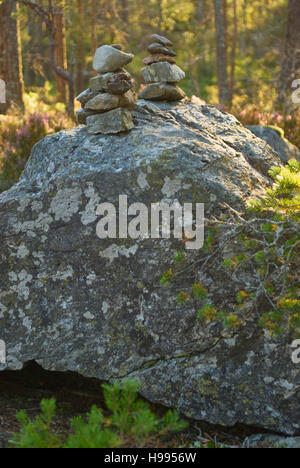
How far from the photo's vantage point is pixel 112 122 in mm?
4090

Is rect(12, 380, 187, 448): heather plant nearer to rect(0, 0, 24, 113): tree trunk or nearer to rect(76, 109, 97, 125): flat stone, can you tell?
rect(76, 109, 97, 125): flat stone

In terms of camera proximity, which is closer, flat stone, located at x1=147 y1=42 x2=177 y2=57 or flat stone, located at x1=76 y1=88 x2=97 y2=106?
flat stone, located at x1=76 y1=88 x2=97 y2=106

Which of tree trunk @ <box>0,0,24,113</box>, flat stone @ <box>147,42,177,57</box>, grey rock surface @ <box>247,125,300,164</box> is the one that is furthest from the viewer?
tree trunk @ <box>0,0,24,113</box>

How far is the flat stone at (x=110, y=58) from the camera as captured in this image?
161 inches

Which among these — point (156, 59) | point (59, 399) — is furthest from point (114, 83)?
point (59, 399)

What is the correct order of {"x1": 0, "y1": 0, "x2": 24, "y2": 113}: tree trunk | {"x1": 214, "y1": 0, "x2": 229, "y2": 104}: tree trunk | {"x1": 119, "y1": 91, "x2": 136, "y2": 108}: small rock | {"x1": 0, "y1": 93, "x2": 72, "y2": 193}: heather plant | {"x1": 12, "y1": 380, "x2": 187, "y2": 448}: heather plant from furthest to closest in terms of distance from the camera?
{"x1": 214, "y1": 0, "x2": 229, "y2": 104}: tree trunk, {"x1": 0, "y1": 0, "x2": 24, "y2": 113}: tree trunk, {"x1": 0, "y1": 93, "x2": 72, "y2": 193}: heather plant, {"x1": 119, "y1": 91, "x2": 136, "y2": 108}: small rock, {"x1": 12, "y1": 380, "x2": 187, "y2": 448}: heather plant

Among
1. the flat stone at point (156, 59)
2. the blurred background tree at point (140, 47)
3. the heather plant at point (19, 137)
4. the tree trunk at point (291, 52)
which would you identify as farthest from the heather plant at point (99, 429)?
the tree trunk at point (291, 52)

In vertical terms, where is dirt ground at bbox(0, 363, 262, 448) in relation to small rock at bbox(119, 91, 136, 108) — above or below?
below

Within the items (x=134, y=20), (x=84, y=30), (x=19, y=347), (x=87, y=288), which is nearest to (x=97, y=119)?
(x=87, y=288)

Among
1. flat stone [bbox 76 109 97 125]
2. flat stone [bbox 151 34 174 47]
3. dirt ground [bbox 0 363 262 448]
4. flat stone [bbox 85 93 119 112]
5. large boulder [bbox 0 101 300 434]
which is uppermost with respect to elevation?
flat stone [bbox 151 34 174 47]

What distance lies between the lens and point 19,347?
3.53 meters

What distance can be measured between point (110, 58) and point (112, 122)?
21.6 inches

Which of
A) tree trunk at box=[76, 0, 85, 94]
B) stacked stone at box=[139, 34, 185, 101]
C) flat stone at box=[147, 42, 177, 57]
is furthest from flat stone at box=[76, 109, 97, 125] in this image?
tree trunk at box=[76, 0, 85, 94]

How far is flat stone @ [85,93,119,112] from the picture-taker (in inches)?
161
